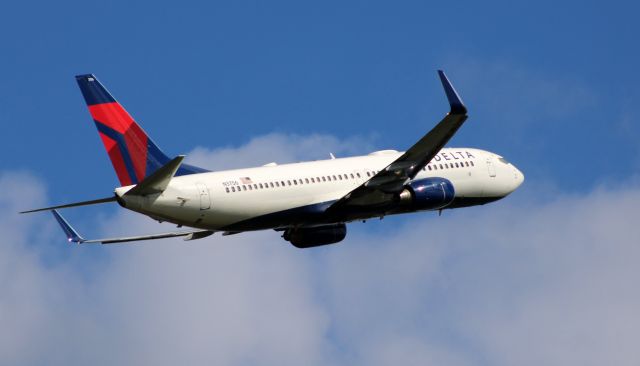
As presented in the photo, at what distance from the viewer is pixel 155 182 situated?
74562 mm

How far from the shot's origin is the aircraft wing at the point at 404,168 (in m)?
74.2

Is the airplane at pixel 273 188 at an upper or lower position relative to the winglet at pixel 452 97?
lower

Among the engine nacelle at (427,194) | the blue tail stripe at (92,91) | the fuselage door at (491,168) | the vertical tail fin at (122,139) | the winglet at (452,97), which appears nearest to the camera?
the winglet at (452,97)

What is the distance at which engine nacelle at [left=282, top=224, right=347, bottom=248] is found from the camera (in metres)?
83.4

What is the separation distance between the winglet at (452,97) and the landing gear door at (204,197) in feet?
40.7

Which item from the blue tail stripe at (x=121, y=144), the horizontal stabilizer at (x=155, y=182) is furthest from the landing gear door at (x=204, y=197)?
the blue tail stripe at (x=121, y=144)

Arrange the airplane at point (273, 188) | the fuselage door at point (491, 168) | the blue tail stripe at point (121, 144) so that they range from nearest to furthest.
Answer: the airplane at point (273, 188)
the blue tail stripe at point (121, 144)
the fuselage door at point (491, 168)

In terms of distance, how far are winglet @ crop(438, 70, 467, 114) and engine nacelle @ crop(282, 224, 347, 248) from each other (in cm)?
1321

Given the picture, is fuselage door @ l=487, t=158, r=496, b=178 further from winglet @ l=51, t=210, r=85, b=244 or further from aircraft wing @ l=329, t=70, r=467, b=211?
winglet @ l=51, t=210, r=85, b=244

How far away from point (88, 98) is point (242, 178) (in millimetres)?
8465

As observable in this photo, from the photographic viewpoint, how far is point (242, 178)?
78.3 m

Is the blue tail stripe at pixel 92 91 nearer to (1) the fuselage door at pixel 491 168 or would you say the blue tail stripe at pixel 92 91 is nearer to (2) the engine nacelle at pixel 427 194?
(2) the engine nacelle at pixel 427 194

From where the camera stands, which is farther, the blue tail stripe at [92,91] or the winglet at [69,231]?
the winglet at [69,231]

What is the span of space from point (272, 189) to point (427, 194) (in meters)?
7.84
